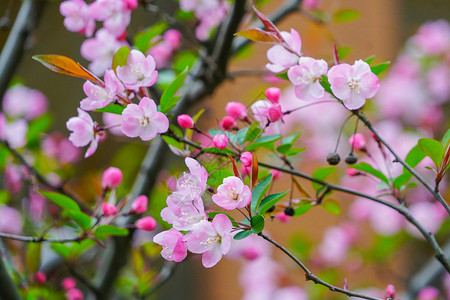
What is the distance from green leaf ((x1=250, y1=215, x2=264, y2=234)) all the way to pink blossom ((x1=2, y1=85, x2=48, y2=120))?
3.67 ft

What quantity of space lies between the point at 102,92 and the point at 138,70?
5 centimetres

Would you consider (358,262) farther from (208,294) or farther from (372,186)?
(208,294)

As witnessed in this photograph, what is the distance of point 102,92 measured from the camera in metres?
0.52

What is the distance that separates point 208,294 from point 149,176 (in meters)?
1.54

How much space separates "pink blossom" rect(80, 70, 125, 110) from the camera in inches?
20.2

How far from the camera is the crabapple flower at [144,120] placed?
0.50m

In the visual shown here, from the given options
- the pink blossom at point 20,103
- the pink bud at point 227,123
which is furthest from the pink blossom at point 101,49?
the pink blossom at point 20,103

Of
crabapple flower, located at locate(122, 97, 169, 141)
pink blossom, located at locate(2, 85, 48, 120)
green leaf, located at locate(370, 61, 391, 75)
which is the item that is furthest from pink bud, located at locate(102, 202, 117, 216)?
pink blossom, located at locate(2, 85, 48, 120)

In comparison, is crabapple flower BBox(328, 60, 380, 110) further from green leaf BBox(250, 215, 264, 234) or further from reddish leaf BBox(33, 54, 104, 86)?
reddish leaf BBox(33, 54, 104, 86)

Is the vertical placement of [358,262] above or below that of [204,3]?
below

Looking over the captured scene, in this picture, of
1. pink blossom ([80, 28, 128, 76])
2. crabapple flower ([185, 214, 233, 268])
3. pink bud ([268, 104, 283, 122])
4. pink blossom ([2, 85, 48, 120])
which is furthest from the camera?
pink blossom ([2, 85, 48, 120])

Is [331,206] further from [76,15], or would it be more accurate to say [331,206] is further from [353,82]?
[76,15]

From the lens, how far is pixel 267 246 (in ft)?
5.99

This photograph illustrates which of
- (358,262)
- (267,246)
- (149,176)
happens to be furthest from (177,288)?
(149,176)
